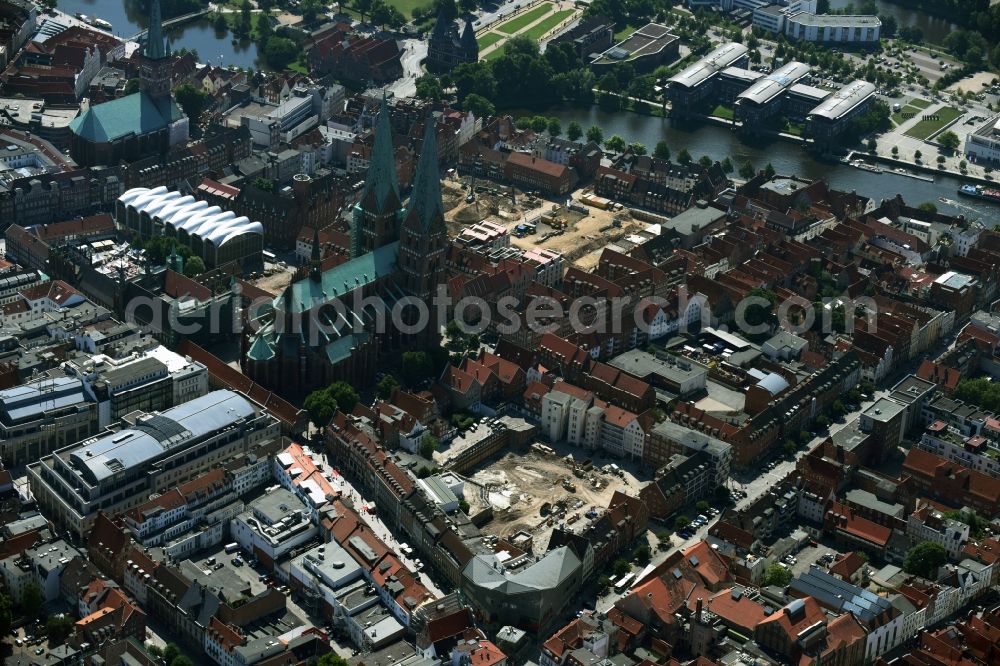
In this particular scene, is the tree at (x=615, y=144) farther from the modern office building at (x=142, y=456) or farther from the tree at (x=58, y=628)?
the tree at (x=58, y=628)

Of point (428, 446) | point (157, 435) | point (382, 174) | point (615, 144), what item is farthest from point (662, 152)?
point (157, 435)

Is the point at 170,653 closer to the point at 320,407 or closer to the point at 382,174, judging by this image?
the point at 320,407

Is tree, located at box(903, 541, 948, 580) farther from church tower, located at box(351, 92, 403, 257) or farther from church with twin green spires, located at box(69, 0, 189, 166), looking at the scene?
church with twin green spires, located at box(69, 0, 189, 166)

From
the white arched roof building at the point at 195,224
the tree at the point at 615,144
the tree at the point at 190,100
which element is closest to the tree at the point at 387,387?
the white arched roof building at the point at 195,224

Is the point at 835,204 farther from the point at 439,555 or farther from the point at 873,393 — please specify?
the point at 439,555

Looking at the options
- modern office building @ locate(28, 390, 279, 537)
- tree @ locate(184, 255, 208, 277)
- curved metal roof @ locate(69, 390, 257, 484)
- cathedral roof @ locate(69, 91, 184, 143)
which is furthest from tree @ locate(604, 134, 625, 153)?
modern office building @ locate(28, 390, 279, 537)
